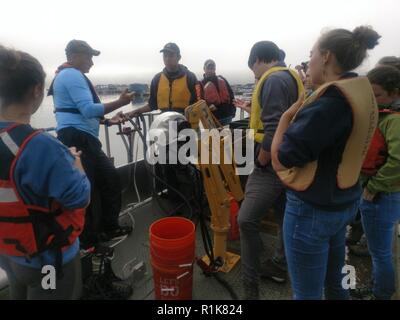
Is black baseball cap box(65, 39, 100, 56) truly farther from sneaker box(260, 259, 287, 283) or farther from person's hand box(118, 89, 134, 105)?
sneaker box(260, 259, 287, 283)

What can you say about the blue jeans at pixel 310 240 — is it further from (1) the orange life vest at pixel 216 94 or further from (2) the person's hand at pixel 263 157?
(1) the orange life vest at pixel 216 94

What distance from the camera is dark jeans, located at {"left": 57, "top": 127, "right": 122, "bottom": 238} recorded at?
94.7 inches

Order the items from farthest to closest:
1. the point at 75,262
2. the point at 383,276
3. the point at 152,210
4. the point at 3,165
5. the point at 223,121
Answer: the point at 223,121 < the point at 152,210 < the point at 383,276 < the point at 75,262 < the point at 3,165

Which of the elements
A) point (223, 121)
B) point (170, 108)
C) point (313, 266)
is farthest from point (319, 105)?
point (223, 121)

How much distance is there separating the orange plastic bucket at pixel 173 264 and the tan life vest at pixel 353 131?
0.82 metres

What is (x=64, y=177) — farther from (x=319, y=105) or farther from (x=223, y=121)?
(x=223, y=121)

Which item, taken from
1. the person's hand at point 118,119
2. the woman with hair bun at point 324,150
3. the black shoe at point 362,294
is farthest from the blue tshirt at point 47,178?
the black shoe at point 362,294

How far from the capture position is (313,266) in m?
1.33

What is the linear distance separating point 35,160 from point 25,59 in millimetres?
365

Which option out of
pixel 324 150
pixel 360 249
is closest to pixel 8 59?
pixel 324 150

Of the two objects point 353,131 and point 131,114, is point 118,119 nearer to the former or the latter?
point 131,114

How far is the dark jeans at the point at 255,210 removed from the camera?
1874 millimetres
